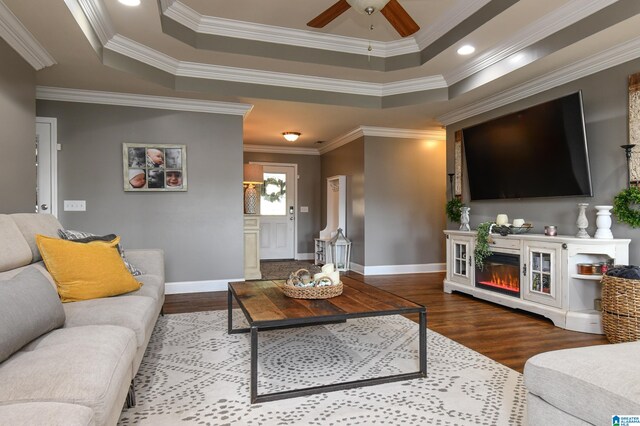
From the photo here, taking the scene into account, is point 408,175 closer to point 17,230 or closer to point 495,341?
point 495,341

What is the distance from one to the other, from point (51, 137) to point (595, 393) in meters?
5.30

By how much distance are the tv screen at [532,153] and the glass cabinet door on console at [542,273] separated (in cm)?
62

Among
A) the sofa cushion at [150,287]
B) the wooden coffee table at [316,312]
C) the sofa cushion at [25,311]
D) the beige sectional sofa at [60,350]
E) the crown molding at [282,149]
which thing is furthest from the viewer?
the crown molding at [282,149]

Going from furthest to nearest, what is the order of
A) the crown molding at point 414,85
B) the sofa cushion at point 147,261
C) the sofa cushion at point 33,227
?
the crown molding at point 414,85
the sofa cushion at point 147,261
the sofa cushion at point 33,227

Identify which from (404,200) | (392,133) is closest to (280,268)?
(404,200)

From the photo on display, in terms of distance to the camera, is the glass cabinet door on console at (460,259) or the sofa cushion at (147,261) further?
the glass cabinet door on console at (460,259)

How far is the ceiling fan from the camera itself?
271cm

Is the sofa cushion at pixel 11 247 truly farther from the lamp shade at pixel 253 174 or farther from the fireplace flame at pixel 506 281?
the fireplace flame at pixel 506 281

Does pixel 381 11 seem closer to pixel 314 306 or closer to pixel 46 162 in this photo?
pixel 314 306

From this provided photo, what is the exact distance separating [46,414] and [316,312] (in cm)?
139

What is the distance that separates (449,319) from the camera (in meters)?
3.78

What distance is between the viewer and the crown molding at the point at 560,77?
11.0 feet

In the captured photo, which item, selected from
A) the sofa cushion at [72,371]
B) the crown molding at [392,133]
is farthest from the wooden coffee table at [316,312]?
the crown molding at [392,133]

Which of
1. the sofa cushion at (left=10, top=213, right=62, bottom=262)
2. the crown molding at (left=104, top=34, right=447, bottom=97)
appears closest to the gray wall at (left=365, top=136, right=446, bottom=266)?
the crown molding at (left=104, top=34, right=447, bottom=97)
